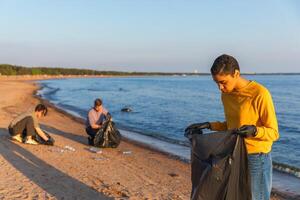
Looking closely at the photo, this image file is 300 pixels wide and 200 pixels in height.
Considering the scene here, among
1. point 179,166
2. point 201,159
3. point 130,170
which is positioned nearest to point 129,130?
point 179,166

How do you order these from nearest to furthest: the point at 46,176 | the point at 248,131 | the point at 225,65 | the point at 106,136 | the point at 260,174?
the point at 248,131 < the point at 225,65 < the point at 260,174 < the point at 46,176 < the point at 106,136

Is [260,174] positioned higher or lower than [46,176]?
higher

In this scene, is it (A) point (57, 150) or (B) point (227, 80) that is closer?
(B) point (227, 80)

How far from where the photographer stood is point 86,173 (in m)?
7.63

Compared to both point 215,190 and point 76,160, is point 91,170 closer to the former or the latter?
point 76,160

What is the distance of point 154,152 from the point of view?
11945mm

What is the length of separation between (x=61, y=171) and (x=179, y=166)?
3.24 m

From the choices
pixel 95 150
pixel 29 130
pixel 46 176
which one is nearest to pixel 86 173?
pixel 46 176

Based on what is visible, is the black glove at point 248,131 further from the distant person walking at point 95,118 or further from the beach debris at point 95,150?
the distant person walking at point 95,118

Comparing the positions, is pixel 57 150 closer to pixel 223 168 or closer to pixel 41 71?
pixel 223 168

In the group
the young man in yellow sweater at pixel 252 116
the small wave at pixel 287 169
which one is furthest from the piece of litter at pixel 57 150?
the young man in yellow sweater at pixel 252 116

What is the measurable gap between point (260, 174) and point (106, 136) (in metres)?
7.86

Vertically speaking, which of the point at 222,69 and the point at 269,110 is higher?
the point at 222,69

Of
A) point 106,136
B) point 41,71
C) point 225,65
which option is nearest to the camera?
point 225,65
